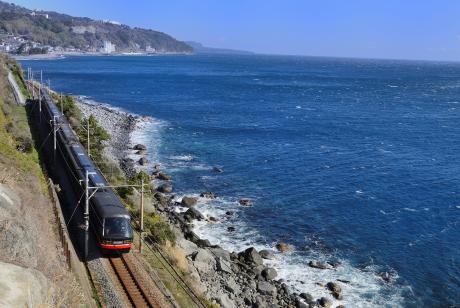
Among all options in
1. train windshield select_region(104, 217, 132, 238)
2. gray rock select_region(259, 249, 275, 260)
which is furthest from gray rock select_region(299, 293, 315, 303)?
train windshield select_region(104, 217, 132, 238)

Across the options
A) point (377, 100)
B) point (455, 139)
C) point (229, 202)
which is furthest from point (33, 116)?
point (377, 100)

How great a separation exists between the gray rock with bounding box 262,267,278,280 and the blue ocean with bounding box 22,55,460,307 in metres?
1.17

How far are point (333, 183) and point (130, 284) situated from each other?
3919cm

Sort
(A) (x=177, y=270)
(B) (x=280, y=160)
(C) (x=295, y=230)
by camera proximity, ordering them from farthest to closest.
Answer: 1. (B) (x=280, y=160)
2. (C) (x=295, y=230)
3. (A) (x=177, y=270)

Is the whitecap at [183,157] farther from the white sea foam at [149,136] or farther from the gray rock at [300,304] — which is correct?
the gray rock at [300,304]

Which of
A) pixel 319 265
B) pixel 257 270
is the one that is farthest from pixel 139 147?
pixel 319 265

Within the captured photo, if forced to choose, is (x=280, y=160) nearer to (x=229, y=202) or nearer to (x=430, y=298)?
(x=229, y=202)

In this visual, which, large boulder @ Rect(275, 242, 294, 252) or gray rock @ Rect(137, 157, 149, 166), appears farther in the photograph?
gray rock @ Rect(137, 157, 149, 166)

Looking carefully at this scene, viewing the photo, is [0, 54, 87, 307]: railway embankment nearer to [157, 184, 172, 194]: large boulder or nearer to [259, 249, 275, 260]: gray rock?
[259, 249, 275, 260]: gray rock

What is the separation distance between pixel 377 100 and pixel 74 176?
4624 inches

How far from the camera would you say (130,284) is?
2403 cm

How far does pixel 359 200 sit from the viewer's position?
53531 millimetres

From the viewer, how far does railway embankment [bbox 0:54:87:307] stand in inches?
633

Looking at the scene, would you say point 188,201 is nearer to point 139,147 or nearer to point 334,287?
point 334,287
